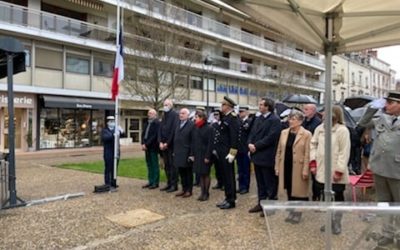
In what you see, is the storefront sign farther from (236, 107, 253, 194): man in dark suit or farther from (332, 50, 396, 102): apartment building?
(332, 50, 396, 102): apartment building

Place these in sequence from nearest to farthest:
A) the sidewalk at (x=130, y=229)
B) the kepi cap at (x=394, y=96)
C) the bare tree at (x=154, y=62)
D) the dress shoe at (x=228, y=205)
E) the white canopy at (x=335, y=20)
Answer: the white canopy at (x=335, y=20) → the kepi cap at (x=394, y=96) → the sidewalk at (x=130, y=229) → the dress shoe at (x=228, y=205) → the bare tree at (x=154, y=62)

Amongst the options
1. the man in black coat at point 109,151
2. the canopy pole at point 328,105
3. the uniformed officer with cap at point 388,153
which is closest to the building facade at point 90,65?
the man in black coat at point 109,151

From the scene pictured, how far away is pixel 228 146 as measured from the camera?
27.1 ft

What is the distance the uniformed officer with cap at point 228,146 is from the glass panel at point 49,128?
22554mm

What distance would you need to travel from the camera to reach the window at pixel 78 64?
29.6 m

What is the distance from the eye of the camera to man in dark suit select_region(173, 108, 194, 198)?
9.20 m

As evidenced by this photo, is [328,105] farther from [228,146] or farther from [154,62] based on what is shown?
[154,62]

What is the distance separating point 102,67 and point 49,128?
612 cm

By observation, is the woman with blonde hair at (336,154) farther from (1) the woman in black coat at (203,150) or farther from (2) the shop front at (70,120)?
(2) the shop front at (70,120)

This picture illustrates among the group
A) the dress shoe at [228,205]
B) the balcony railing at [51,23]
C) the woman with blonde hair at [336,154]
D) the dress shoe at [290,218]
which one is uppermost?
the balcony railing at [51,23]

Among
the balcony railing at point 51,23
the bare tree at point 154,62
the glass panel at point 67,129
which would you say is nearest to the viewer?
the bare tree at point 154,62

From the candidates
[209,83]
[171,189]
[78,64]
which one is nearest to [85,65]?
[78,64]

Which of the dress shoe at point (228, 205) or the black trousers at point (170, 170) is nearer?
the dress shoe at point (228, 205)

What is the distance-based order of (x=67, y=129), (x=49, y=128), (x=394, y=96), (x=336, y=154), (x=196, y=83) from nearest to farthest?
(x=394, y=96) < (x=336, y=154) < (x=49, y=128) < (x=67, y=129) < (x=196, y=83)
